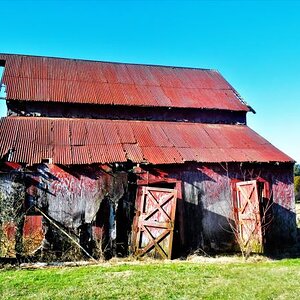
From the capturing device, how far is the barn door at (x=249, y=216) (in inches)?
413

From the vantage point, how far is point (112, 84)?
48.3ft

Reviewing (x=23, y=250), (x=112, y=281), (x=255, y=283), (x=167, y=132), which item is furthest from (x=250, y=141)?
(x=23, y=250)

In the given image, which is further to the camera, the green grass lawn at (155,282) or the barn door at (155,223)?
the barn door at (155,223)

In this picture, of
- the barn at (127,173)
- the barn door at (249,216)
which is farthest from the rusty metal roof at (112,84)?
the barn door at (249,216)

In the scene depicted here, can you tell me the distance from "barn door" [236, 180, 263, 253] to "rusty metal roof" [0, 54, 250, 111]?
4.61 meters

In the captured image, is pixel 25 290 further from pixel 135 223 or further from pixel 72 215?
pixel 135 223

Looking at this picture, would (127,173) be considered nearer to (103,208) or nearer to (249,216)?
(103,208)

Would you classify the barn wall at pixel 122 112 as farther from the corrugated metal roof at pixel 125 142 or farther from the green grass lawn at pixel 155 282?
the green grass lawn at pixel 155 282

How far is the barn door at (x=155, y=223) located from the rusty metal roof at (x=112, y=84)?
4.70 m

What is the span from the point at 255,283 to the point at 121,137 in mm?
6537

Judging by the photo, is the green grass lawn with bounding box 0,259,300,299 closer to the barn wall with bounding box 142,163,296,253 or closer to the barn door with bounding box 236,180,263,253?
the barn door with bounding box 236,180,263,253

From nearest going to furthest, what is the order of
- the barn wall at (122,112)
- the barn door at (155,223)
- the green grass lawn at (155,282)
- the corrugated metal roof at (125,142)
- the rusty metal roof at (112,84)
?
the green grass lawn at (155,282) < the barn door at (155,223) < the corrugated metal roof at (125,142) < the barn wall at (122,112) < the rusty metal roof at (112,84)

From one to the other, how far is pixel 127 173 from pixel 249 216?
14.0 feet

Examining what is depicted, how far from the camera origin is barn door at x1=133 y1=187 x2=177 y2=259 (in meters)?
10.1
